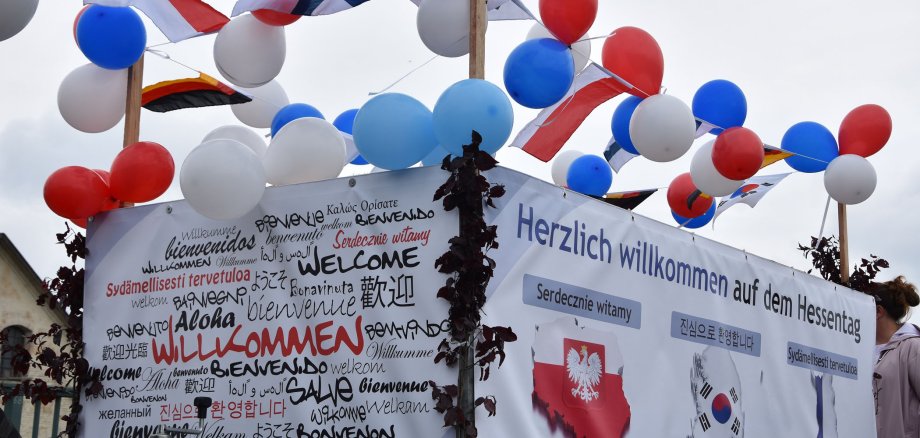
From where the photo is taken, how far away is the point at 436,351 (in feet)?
13.6

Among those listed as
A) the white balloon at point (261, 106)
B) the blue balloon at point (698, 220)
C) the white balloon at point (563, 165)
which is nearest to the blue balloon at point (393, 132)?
the white balloon at point (261, 106)

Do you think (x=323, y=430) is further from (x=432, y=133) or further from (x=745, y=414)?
(x=745, y=414)

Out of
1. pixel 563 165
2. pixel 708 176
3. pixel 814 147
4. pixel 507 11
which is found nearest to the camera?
pixel 507 11

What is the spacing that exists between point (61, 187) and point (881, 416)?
17.3 feet

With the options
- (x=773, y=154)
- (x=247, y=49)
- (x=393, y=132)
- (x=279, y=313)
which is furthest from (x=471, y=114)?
(x=773, y=154)

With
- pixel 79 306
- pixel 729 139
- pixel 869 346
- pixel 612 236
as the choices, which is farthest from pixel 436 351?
pixel 869 346

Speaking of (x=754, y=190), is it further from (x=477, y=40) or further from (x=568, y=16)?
(x=477, y=40)

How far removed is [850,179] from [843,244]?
76 cm

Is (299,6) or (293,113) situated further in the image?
(293,113)

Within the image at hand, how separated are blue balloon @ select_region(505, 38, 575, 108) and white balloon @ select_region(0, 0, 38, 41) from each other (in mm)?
2092

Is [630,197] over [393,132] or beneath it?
over

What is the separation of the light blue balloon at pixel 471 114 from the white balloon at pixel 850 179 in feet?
11.3

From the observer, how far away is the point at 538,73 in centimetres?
471

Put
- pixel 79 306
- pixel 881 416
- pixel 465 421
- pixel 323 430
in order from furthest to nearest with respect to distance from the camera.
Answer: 1. pixel 881 416
2. pixel 79 306
3. pixel 323 430
4. pixel 465 421
